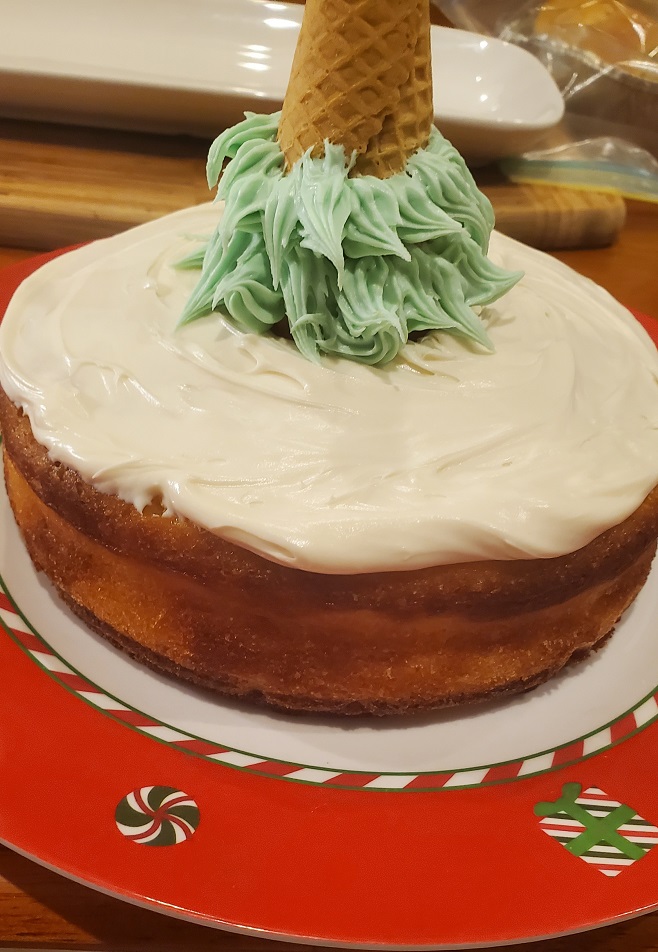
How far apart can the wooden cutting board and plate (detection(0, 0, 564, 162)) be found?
0.09 metres

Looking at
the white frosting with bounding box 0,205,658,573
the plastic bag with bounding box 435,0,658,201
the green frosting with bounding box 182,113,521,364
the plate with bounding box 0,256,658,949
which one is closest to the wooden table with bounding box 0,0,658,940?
the plate with bounding box 0,256,658,949

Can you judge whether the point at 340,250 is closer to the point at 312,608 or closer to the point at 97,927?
the point at 312,608

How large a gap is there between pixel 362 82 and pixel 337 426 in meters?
0.60

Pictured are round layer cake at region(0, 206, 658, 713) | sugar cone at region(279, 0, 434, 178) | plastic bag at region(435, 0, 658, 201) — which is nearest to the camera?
round layer cake at region(0, 206, 658, 713)

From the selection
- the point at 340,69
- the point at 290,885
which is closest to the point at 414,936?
the point at 290,885

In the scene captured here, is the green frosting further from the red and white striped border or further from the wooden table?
the wooden table

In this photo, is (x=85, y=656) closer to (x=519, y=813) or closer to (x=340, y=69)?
(x=519, y=813)

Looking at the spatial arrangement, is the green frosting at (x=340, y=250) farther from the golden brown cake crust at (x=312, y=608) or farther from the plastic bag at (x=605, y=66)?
the plastic bag at (x=605, y=66)

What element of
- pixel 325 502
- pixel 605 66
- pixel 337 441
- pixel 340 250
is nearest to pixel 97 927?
pixel 325 502

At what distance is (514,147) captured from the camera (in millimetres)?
3207

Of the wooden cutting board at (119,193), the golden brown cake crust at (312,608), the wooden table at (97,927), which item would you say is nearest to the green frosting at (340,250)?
the golden brown cake crust at (312,608)

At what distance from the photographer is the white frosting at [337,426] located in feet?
4.11

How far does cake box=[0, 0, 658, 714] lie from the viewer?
4.20 ft

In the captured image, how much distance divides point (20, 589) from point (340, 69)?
111 cm
